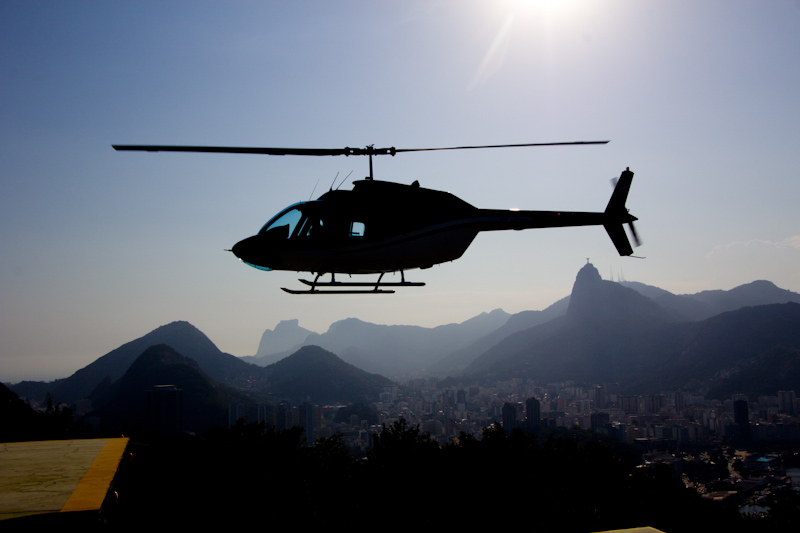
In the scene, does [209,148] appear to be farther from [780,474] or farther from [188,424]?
[188,424]

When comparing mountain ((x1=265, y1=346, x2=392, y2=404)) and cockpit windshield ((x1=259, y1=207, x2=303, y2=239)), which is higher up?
cockpit windshield ((x1=259, y1=207, x2=303, y2=239))

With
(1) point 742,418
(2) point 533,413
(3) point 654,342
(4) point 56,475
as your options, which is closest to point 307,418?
(2) point 533,413

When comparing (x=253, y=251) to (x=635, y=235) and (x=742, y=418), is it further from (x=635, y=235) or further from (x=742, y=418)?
(x=742, y=418)

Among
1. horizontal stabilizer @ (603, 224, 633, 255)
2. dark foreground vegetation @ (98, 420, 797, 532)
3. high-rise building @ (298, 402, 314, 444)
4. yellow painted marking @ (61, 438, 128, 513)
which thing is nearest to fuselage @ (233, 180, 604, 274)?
horizontal stabilizer @ (603, 224, 633, 255)

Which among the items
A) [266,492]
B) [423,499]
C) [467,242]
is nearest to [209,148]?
[467,242]

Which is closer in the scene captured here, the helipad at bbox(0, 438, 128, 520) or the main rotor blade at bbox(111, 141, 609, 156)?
the helipad at bbox(0, 438, 128, 520)

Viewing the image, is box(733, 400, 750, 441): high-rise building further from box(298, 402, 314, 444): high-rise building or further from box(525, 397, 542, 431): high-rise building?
box(298, 402, 314, 444): high-rise building

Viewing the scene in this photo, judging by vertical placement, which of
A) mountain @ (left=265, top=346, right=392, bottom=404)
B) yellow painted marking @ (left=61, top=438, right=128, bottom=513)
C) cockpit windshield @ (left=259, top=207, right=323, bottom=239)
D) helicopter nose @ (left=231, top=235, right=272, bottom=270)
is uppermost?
cockpit windshield @ (left=259, top=207, right=323, bottom=239)
